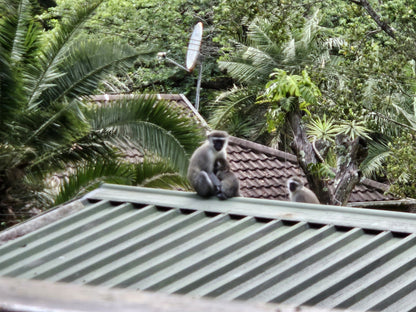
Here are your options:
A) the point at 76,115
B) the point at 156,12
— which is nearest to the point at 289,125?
the point at 76,115

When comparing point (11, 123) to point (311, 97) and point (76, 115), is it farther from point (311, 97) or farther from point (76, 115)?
point (311, 97)

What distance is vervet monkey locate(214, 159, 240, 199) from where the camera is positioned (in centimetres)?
750

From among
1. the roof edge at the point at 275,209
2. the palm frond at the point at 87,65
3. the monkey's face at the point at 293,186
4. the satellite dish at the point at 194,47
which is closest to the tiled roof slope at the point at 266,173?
the monkey's face at the point at 293,186

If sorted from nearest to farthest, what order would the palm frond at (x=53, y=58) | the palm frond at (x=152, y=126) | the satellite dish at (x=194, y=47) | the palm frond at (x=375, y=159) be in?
the palm frond at (x=53, y=58) → the palm frond at (x=152, y=126) → the satellite dish at (x=194, y=47) → the palm frond at (x=375, y=159)

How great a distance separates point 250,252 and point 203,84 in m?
22.9

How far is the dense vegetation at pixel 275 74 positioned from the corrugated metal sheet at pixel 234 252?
14.1 ft

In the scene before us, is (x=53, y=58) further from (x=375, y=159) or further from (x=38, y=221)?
(x=375, y=159)

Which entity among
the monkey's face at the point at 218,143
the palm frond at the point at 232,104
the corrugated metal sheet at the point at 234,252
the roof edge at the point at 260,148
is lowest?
the palm frond at the point at 232,104

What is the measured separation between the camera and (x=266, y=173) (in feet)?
51.7

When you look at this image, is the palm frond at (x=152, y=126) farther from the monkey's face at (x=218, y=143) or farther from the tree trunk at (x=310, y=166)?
the tree trunk at (x=310, y=166)

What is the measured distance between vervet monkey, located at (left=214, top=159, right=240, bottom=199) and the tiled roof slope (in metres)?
5.85

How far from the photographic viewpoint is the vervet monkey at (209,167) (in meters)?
7.71

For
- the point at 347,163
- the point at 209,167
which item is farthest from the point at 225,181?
the point at 347,163

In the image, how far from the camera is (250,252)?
536cm
